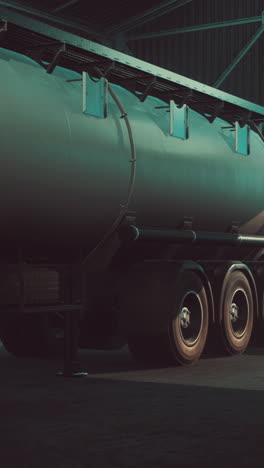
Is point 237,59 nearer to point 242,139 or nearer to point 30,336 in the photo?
point 242,139

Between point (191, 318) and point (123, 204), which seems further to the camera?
point (191, 318)

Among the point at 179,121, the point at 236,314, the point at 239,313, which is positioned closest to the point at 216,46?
the point at 239,313

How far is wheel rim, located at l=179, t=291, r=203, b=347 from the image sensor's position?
45.9ft

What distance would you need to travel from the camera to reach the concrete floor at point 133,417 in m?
7.46

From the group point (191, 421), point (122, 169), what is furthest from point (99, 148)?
point (191, 421)

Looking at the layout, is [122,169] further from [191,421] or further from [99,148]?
[191,421]

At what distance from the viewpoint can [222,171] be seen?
1495 centimetres

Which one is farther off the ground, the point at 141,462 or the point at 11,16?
the point at 11,16

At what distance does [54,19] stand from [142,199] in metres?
16.8

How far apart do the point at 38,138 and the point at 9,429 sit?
3690 mm

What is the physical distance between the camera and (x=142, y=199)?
13.0 m

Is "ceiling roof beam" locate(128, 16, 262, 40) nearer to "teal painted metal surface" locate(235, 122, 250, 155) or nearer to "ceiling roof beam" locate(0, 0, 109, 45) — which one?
"ceiling roof beam" locate(0, 0, 109, 45)

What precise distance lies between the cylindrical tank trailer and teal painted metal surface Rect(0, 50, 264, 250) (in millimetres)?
15

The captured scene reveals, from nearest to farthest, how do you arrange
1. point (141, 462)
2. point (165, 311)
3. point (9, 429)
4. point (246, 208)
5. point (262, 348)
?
1. point (141, 462)
2. point (9, 429)
3. point (165, 311)
4. point (246, 208)
5. point (262, 348)
